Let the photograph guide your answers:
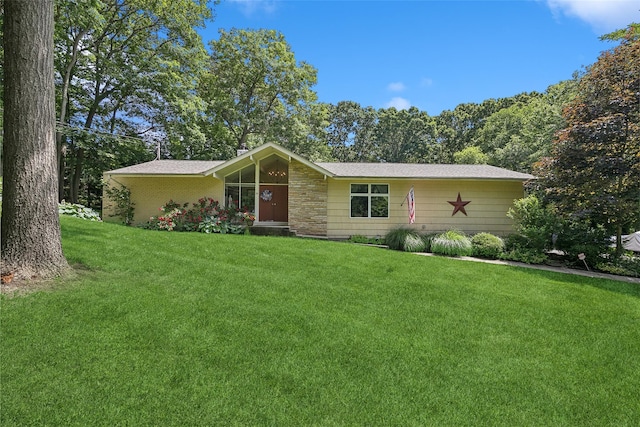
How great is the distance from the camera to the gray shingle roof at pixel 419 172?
12328 mm

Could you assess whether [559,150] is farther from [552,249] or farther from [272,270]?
[272,270]

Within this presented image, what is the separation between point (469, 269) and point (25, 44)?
9045 millimetres

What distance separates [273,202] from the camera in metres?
13.4

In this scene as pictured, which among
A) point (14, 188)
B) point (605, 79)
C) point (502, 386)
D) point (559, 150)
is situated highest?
point (605, 79)

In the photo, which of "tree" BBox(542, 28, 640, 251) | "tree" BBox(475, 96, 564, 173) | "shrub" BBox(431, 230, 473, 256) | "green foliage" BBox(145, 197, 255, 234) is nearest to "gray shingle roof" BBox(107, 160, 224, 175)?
"green foliage" BBox(145, 197, 255, 234)

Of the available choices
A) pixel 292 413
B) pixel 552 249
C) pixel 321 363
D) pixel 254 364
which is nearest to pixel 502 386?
pixel 321 363

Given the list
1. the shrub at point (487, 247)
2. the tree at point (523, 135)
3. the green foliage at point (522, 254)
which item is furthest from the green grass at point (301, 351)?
the tree at point (523, 135)

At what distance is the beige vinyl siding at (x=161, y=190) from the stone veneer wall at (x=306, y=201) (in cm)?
318

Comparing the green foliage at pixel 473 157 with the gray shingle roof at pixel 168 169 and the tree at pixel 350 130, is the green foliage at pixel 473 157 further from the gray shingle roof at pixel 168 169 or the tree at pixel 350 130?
the gray shingle roof at pixel 168 169

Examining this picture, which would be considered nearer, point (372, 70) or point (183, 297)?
point (183, 297)

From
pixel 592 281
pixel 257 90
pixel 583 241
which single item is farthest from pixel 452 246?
pixel 257 90

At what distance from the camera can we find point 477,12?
27.9 ft

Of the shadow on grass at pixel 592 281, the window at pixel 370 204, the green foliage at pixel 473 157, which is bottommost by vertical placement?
the shadow on grass at pixel 592 281

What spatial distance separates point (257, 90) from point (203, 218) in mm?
15187
